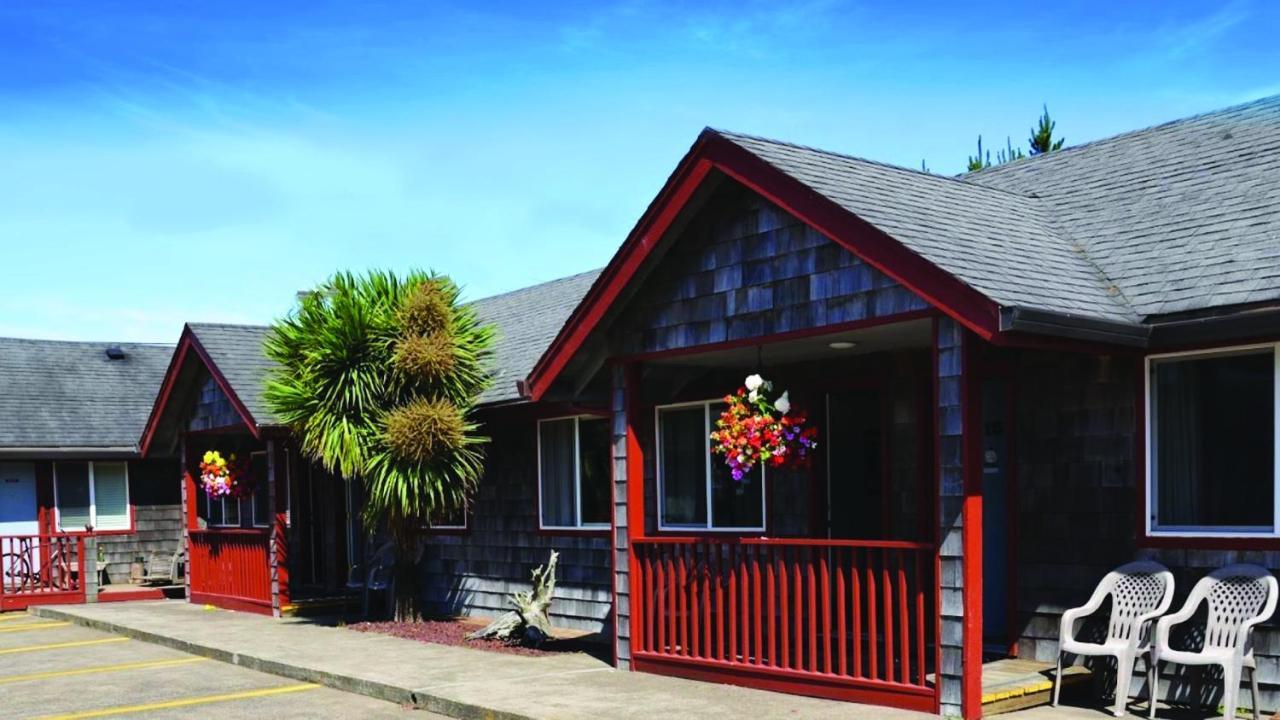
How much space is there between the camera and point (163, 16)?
11727 millimetres

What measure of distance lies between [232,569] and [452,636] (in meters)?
5.84

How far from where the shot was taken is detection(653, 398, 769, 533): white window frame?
40.1ft

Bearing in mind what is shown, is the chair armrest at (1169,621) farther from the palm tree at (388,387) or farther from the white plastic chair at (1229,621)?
the palm tree at (388,387)

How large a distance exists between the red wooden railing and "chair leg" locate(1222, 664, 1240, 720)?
12.7 m

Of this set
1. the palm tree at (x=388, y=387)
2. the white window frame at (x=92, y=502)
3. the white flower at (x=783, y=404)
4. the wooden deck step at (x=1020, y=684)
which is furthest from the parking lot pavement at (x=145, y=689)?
the white window frame at (x=92, y=502)

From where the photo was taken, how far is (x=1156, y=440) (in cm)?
888

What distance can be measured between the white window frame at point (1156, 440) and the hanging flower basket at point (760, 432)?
2446 millimetres

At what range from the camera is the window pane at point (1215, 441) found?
8.37m

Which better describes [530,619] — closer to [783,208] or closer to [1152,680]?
[783,208]

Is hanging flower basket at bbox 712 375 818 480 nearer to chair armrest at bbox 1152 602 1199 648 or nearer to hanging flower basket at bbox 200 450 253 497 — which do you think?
chair armrest at bbox 1152 602 1199 648

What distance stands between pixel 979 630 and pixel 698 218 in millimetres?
4062

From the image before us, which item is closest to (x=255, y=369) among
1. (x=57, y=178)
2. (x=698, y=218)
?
(x=57, y=178)

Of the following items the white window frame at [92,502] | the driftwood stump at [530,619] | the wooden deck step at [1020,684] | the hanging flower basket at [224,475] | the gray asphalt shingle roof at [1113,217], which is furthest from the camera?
the white window frame at [92,502]

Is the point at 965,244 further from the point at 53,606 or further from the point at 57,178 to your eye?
the point at 57,178
